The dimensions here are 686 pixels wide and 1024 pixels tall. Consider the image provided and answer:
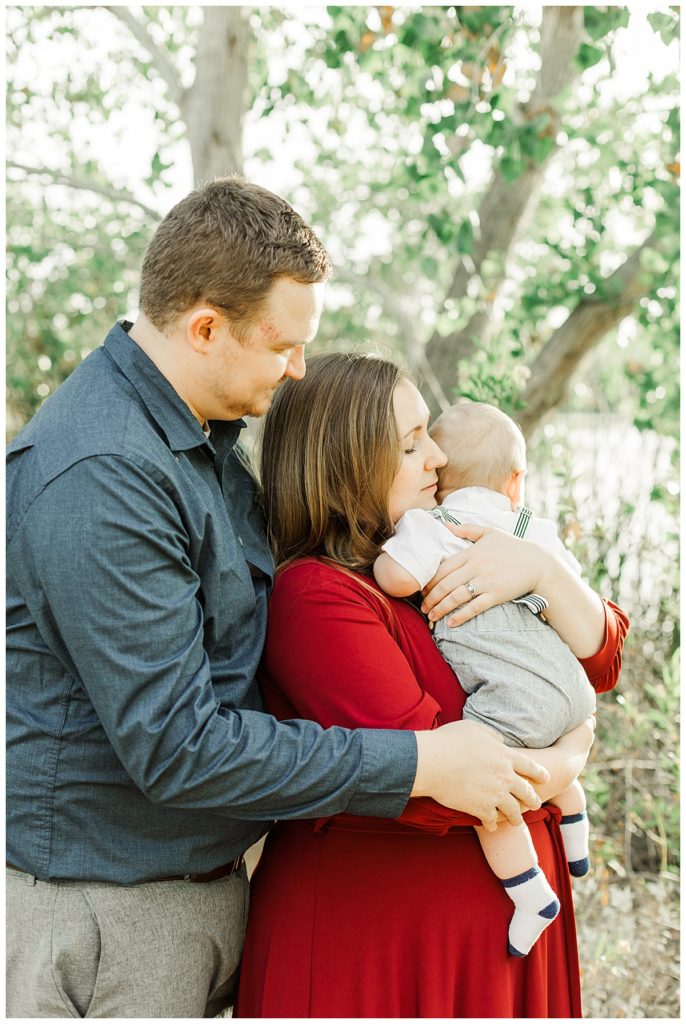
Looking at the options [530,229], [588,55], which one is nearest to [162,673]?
[588,55]

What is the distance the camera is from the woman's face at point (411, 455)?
2.34 metres

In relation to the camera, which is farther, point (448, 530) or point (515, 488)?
point (515, 488)

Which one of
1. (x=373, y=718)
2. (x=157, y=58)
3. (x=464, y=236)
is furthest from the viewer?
(x=157, y=58)

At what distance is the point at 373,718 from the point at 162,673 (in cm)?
47

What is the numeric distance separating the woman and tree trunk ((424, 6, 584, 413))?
2.53 metres

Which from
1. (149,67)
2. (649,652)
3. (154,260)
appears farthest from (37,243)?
(154,260)

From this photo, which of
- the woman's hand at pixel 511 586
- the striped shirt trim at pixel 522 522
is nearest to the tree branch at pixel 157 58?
the striped shirt trim at pixel 522 522

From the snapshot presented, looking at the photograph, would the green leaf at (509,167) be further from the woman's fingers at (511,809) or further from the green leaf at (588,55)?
the woman's fingers at (511,809)

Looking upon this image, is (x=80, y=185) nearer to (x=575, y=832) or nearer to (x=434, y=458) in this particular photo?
(x=434, y=458)

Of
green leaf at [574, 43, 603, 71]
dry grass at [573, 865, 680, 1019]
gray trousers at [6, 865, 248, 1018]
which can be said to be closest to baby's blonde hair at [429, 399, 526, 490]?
gray trousers at [6, 865, 248, 1018]

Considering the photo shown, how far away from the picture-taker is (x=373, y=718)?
1.98 m

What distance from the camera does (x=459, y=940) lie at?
2.09m

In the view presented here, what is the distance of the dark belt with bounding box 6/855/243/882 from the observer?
2067 millimetres

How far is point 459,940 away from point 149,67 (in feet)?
18.3
